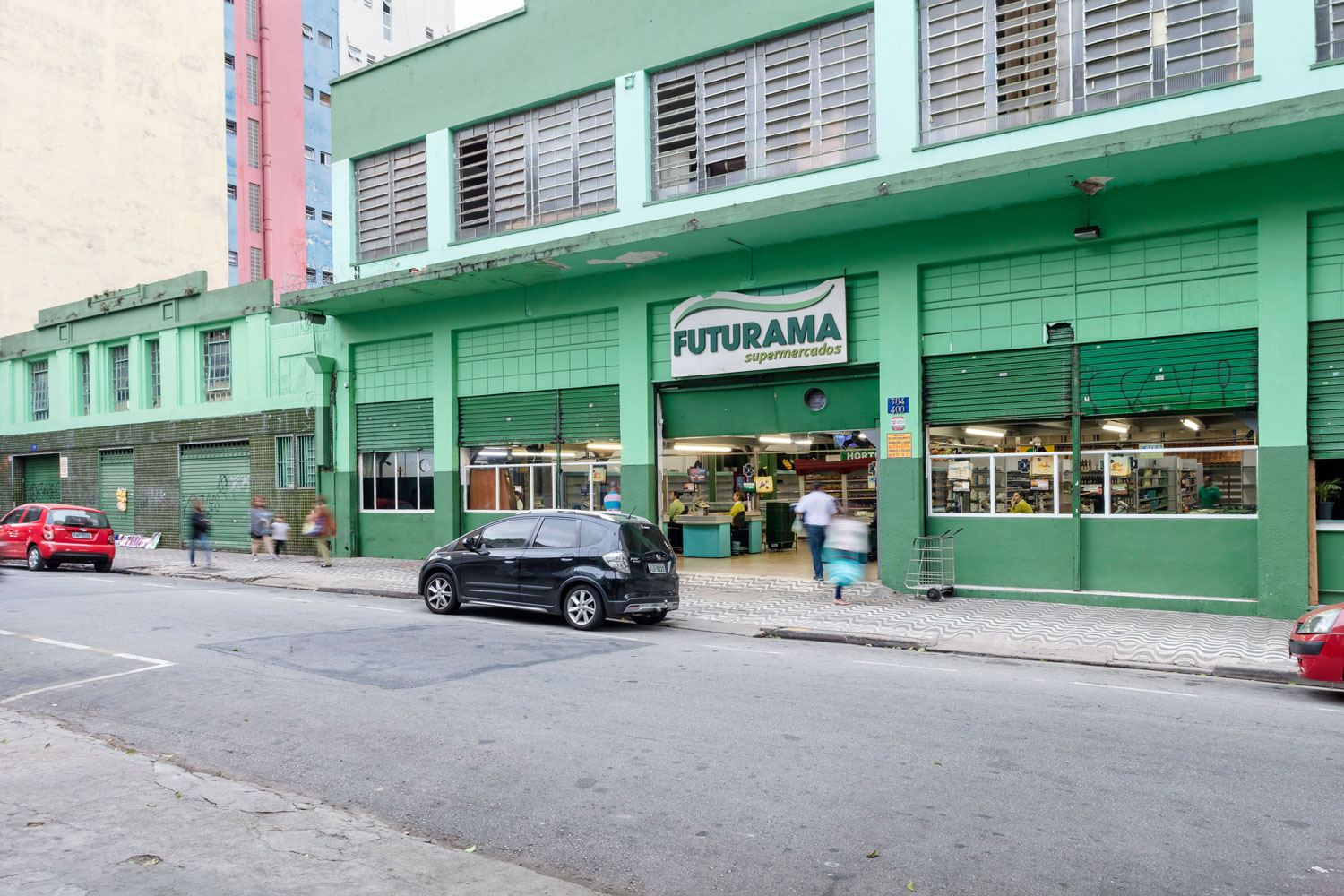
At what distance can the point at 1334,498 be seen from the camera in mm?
12445

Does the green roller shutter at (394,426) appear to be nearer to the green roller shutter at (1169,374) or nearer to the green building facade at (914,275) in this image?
the green building facade at (914,275)

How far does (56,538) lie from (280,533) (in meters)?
4.60

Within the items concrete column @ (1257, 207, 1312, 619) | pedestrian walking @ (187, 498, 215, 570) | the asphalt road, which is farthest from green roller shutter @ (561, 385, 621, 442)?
concrete column @ (1257, 207, 1312, 619)

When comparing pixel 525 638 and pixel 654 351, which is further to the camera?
pixel 654 351

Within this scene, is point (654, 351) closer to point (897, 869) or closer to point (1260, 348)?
point (1260, 348)

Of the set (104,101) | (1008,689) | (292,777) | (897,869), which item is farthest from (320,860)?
(104,101)

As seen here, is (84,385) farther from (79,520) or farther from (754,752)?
(754,752)

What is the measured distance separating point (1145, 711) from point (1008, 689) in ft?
3.78

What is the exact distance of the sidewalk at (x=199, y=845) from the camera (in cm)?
422

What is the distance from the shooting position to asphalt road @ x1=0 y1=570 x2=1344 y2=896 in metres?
4.55

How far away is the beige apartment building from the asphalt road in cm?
3159

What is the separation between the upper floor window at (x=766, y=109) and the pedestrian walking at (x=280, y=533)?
12.7m

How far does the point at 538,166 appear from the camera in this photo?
19.6 meters

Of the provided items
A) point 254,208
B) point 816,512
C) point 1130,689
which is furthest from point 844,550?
point 254,208
